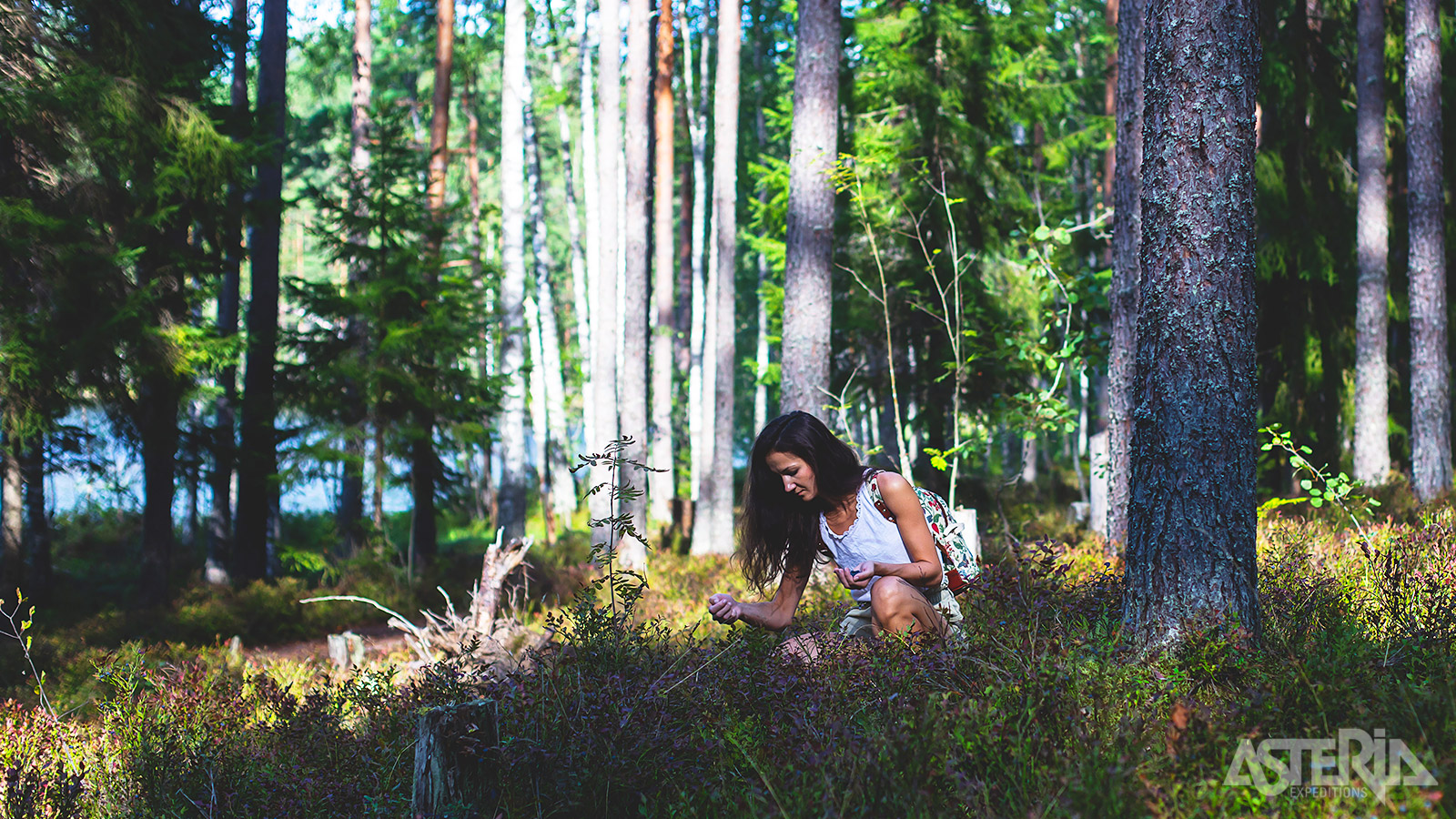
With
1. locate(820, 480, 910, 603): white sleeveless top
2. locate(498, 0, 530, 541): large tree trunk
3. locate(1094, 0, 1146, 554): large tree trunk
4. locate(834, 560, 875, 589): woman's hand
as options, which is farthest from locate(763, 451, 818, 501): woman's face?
locate(498, 0, 530, 541): large tree trunk

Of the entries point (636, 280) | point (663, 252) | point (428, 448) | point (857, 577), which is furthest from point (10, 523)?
point (663, 252)

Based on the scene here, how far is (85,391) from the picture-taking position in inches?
378

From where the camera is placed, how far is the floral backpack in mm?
4461

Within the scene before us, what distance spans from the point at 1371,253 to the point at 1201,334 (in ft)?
31.3

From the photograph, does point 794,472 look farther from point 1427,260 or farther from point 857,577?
point 1427,260

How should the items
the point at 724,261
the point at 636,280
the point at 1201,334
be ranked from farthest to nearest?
1. the point at 724,261
2. the point at 636,280
3. the point at 1201,334

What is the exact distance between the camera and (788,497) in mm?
4531

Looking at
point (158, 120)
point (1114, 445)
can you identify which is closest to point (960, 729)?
point (1114, 445)

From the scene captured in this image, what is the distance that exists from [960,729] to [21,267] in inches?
390

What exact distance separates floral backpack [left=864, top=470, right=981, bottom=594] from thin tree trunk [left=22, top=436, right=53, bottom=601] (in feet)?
30.3

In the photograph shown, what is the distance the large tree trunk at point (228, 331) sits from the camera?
1110 cm

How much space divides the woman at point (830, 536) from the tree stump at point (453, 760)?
3.53 feet

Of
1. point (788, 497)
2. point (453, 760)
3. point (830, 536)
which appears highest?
point (788, 497)

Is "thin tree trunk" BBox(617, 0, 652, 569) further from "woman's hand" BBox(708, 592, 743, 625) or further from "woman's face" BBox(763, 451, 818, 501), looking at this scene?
"woman's hand" BBox(708, 592, 743, 625)
